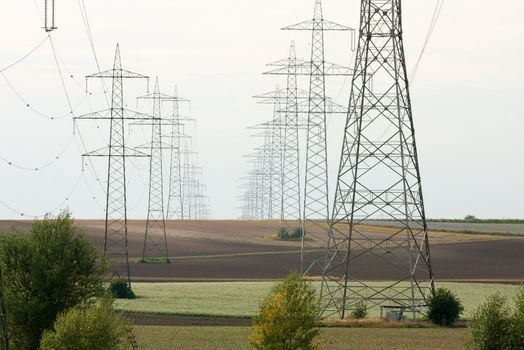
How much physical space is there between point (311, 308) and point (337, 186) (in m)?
18.6

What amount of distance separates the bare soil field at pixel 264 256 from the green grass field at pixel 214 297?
10417 millimetres

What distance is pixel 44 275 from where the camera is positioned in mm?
63875

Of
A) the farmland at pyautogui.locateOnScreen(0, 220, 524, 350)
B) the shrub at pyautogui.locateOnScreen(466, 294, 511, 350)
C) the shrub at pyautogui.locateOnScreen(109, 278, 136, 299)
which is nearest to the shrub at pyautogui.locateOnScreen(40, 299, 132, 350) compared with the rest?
the farmland at pyautogui.locateOnScreen(0, 220, 524, 350)

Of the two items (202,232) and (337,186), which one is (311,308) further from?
(202,232)

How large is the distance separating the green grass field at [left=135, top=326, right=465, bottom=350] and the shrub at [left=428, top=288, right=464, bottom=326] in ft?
7.11

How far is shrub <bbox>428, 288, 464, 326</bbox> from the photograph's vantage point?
73.2 meters

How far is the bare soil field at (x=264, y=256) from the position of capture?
393ft

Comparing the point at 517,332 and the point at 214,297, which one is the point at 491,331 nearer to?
the point at 517,332

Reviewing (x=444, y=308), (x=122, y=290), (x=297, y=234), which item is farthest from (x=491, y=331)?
(x=297, y=234)

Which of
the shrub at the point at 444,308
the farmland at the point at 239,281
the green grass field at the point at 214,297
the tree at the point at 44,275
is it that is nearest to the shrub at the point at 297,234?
the farmland at the point at 239,281

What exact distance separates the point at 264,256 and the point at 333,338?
8409 cm

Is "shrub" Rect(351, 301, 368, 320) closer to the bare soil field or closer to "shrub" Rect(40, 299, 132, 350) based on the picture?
"shrub" Rect(40, 299, 132, 350)

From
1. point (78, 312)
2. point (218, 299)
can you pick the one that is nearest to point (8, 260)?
point (78, 312)

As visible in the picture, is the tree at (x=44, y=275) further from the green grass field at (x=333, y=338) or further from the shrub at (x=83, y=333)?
the shrub at (x=83, y=333)
